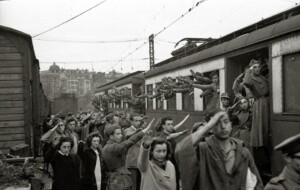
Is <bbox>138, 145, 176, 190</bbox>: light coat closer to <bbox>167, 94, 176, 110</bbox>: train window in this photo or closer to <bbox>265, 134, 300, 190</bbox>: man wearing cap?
<bbox>265, 134, 300, 190</bbox>: man wearing cap

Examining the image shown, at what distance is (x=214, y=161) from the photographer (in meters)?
3.30

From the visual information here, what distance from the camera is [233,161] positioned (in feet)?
10.9

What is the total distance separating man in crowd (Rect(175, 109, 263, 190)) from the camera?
326 centimetres

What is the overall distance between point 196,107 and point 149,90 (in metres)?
6.57

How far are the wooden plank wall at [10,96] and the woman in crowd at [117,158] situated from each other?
20.2 feet

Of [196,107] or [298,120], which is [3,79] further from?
[298,120]

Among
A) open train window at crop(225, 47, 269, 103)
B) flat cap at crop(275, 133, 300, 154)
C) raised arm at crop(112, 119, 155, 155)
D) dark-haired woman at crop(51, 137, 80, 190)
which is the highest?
open train window at crop(225, 47, 269, 103)

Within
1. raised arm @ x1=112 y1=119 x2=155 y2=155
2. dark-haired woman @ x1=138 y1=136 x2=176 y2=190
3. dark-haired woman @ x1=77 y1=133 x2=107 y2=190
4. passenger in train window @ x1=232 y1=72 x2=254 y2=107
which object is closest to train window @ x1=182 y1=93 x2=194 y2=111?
passenger in train window @ x1=232 y1=72 x2=254 y2=107

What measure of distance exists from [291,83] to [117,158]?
8.82 feet

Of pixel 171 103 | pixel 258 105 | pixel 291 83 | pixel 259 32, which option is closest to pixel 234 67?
pixel 259 32

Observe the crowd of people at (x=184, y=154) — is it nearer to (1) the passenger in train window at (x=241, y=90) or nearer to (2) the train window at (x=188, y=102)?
(1) the passenger in train window at (x=241, y=90)

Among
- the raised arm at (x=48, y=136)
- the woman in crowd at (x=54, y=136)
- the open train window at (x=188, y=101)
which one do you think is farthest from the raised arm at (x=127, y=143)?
the open train window at (x=188, y=101)

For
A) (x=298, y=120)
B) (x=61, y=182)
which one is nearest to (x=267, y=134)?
(x=298, y=120)

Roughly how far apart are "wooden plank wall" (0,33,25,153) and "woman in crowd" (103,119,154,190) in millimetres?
6145
